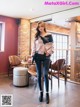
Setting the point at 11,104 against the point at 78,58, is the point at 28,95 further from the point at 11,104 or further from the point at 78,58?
the point at 78,58

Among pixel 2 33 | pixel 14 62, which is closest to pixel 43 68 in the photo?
pixel 14 62

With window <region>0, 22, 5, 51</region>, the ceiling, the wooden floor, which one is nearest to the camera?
the wooden floor

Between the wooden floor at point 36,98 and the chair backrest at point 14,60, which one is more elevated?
the chair backrest at point 14,60

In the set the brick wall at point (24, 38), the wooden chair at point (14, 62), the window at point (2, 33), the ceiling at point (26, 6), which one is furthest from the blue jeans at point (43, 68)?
the brick wall at point (24, 38)

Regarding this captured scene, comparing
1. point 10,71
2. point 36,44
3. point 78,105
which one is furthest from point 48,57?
point 10,71

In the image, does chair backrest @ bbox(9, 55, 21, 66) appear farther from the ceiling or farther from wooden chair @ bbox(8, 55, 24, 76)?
the ceiling

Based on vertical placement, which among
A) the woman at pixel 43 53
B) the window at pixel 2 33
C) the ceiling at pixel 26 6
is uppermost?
the ceiling at pixel 26 6

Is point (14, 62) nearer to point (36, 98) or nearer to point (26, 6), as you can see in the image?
point (26, 6)

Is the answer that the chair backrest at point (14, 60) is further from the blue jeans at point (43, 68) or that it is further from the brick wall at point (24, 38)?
the blue jeans at point (43, 68)

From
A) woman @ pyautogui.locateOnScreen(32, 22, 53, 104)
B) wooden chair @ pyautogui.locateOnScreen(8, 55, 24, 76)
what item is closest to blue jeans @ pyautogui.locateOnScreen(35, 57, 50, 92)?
woman @ pyautogui.locateOnScreen(32, 22, 53, 104)

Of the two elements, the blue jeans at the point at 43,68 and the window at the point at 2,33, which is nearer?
the blue jeans at the point at 43,68

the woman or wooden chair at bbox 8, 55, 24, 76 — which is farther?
wooden chair at bbox 8, 55, 24, 76

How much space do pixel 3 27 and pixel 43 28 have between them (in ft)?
10.8

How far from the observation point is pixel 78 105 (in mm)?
2986
